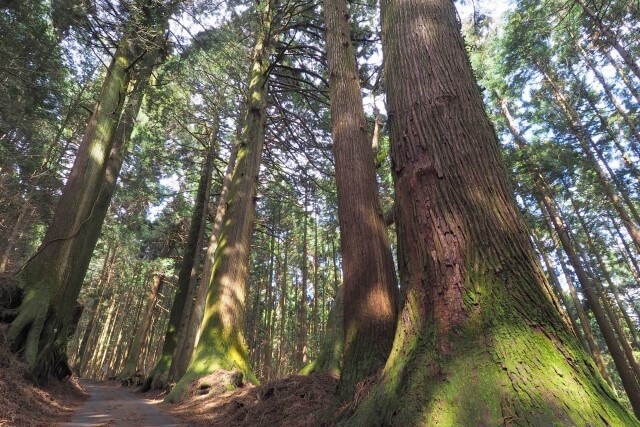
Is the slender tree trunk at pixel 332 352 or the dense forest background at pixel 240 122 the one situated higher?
the dense forest background at pixel 240 122

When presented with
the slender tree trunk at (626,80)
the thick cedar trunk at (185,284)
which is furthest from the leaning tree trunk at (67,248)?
the slender tree trunk at (626,80)

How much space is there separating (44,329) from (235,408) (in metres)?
4.42

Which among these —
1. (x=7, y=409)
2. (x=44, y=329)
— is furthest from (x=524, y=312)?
(x=44, y=329)

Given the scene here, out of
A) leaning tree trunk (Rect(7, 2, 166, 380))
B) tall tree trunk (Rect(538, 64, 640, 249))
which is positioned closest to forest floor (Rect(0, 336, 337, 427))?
leaning tree trunk (Rect(7, 2, 166, 380))

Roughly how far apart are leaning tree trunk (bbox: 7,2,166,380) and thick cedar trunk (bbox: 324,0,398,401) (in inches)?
188

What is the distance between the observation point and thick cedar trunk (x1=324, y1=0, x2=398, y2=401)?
Result: 10.7ft

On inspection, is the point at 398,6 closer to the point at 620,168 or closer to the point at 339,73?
the point at 339,73

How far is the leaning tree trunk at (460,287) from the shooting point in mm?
1666

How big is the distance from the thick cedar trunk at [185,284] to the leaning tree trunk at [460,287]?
35.8 feet

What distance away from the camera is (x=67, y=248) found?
6992mm

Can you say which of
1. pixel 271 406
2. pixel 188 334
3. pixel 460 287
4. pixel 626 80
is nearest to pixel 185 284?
pixel 188 334

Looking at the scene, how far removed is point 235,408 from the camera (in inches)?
195

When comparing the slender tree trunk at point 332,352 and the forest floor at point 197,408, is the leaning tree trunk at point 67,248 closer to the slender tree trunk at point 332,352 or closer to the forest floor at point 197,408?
the forest floor at point 197,408

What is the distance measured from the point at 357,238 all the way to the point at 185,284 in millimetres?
10462
